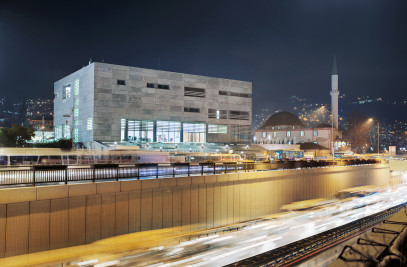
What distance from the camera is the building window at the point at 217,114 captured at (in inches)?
2969

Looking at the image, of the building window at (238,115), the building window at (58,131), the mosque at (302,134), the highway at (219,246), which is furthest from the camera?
Result: the mosque at (302,134)

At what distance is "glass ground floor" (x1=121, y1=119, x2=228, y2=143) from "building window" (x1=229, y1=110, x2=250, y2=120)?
121 inches

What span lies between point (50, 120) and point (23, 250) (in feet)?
566

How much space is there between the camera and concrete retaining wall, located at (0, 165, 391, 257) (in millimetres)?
14641

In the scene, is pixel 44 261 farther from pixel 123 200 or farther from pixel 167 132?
pixel 167 132

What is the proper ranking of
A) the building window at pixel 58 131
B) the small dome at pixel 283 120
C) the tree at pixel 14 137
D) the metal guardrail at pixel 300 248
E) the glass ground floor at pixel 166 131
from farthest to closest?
the small dome at pixel 283 120 → the building window at pixel 58 131 → the glass ground floor at pixel 166 131 → the tree at pixel 14 137 → the metal guardrail at pixel 300 248

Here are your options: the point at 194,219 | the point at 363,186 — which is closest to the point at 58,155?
the point at 194,219

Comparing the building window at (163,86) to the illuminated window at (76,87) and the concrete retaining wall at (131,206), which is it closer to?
the illuminated window at (76,87)

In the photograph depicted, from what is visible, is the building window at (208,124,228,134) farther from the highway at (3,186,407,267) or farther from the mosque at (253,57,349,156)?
the highway at (3,186,407,267)

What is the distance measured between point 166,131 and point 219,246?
55743 mm

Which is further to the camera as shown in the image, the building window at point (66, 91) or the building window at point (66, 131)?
the building window at point (66, 91)

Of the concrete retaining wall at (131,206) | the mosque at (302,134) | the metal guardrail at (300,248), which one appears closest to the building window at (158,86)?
the mosque at (302,134)

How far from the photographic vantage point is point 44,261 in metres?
14.6

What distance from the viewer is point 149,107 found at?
67250 mm
